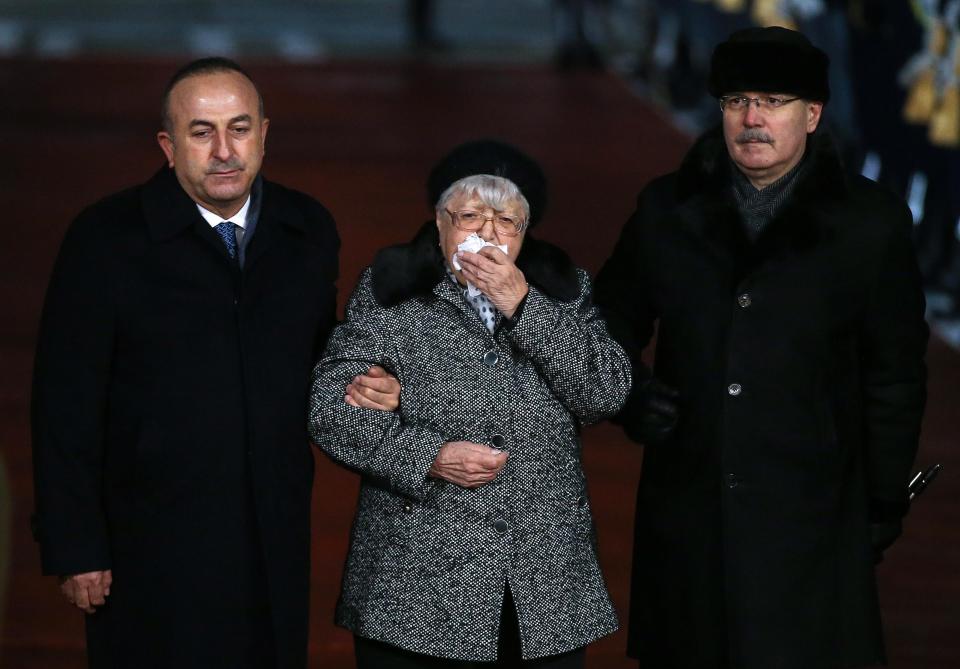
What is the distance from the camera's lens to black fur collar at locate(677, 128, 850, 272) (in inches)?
187

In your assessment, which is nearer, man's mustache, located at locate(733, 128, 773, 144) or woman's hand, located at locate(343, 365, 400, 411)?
woman's hand, located at locate(343, 365, 400, 411)

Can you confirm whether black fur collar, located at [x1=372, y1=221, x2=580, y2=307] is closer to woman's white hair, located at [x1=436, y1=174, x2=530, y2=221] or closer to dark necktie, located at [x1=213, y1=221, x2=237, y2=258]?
woman's white hair, located at [x1=436, y1=174, x2=530, y2=221]

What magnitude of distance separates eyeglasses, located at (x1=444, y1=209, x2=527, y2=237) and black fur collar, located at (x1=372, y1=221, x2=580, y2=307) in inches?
4.5

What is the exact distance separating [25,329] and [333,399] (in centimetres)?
600

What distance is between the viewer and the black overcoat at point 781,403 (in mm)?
4754

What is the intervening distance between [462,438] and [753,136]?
2.88ft

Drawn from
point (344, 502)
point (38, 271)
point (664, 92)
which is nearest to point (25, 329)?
point (38, 271)

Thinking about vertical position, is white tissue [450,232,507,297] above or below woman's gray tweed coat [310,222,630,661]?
above

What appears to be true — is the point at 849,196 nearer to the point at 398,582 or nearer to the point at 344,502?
the point at 398,582

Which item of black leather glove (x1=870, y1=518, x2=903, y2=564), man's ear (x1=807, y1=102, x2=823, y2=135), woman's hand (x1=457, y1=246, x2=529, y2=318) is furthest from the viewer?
black leather glove (x1=870, y1=518, x2=903, y2=564)

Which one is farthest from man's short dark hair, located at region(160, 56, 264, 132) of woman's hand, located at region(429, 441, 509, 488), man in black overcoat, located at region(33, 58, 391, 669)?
woman's hand, located at region(429, 441, 509, 488)

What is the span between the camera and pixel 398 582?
454 cm

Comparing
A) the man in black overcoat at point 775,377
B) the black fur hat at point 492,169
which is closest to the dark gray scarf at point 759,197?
the man in black overcoat at point 775,377

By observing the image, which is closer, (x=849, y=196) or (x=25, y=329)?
(x=849, y=196)
